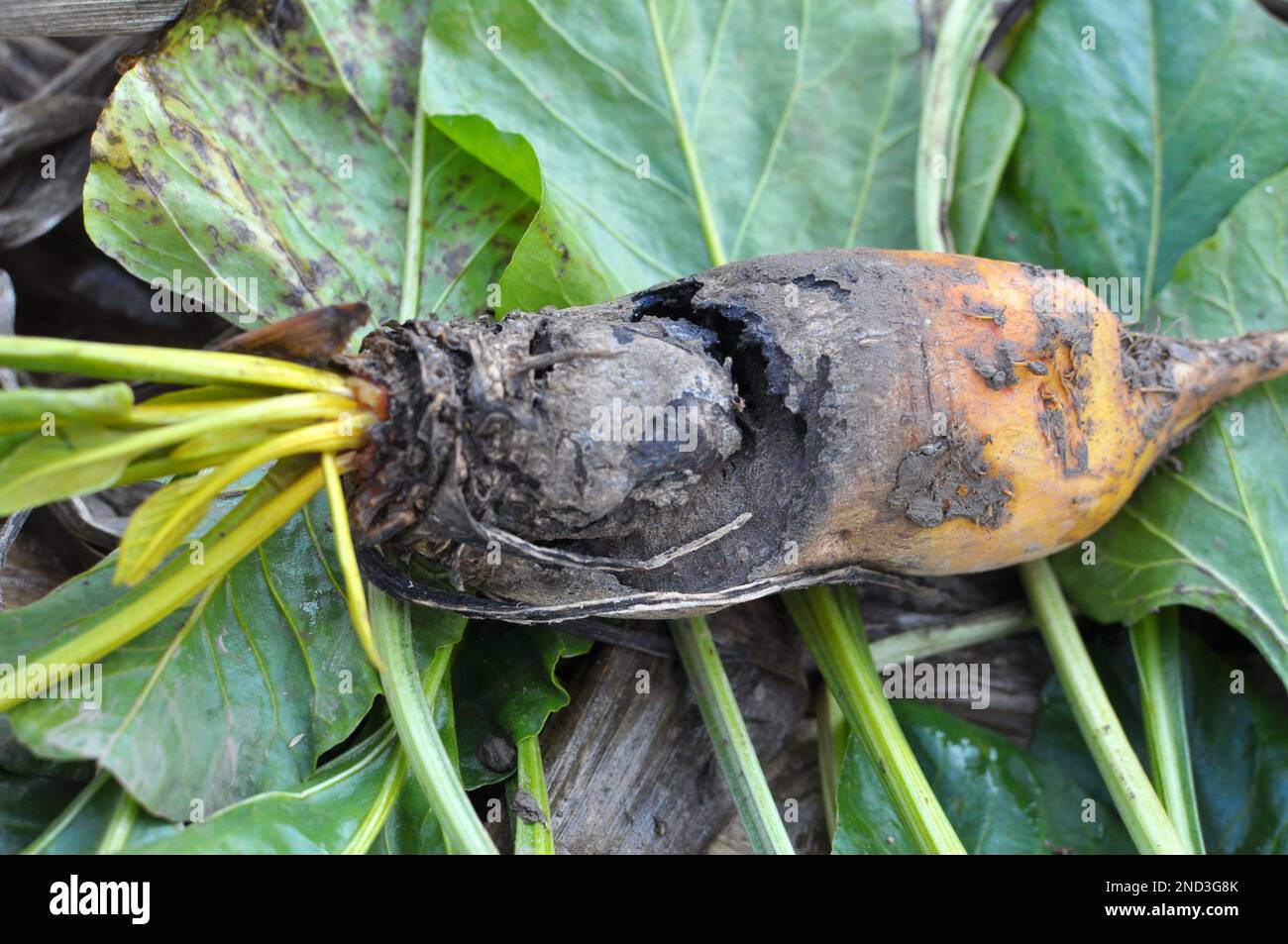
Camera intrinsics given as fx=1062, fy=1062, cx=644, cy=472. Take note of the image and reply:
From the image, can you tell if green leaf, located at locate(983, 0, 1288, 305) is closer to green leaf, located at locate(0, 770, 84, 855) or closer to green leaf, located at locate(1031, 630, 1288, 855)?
green leaf, located at locate(1031, 630, 1288, 855)

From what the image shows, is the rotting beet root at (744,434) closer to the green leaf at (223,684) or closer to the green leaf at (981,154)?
the green leaf at (223,684)

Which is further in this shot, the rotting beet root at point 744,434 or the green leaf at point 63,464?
the rotting beet root at point 744,434

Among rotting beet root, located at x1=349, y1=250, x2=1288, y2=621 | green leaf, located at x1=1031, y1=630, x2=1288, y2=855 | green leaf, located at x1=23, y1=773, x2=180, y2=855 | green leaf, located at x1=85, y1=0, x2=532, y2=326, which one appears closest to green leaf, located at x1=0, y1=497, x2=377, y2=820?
green leaf, located at x1=23, y1=773, x2=180, y2=855

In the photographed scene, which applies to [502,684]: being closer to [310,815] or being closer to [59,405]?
[310,815]

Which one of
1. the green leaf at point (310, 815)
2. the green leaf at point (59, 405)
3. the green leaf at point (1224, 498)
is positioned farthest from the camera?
the green leaf at point (1224, 498)

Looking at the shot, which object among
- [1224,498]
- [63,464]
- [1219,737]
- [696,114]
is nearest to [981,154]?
[696,114]

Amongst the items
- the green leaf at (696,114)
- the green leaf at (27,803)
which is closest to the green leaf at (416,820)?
the green leaf at (27,803)

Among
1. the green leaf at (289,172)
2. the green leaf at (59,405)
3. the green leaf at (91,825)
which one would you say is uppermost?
the green leaf at (289,172)
